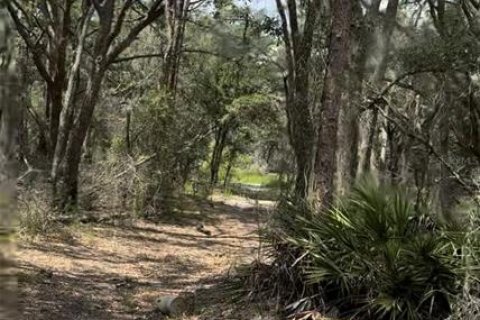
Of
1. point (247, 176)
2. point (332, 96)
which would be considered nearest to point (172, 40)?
point (332, 96)

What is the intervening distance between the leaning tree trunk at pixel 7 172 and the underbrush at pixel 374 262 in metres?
4.90

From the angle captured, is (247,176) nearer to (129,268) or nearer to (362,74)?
(362,74)

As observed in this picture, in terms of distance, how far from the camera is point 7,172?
60.0 inches

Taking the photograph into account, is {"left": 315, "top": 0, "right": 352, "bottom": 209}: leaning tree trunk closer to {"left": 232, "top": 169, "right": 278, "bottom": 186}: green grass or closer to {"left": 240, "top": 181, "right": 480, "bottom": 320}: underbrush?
{"left": 240, "top": 181, "right": 480, "bottom": 320}: underbrush

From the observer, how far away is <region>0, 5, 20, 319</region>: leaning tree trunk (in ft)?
4.63

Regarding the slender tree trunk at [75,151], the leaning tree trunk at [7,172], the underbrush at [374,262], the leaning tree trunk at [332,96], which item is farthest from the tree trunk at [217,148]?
the leaning tree trunk at [7,172]

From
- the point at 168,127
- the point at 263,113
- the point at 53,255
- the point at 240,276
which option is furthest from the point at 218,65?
the point at 240,276

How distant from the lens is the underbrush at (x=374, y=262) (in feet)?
19.8

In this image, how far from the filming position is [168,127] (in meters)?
16.6

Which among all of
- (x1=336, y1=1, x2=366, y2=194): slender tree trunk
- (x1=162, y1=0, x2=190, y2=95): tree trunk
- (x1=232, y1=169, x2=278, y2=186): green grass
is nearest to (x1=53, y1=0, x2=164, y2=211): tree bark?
(x1=162, y1=0, x2=190, y2=95): tree trunk

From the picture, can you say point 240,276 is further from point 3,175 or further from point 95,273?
point 3,175

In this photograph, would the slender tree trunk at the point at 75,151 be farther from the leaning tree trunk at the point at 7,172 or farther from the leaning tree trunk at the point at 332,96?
the leaning tree trunk at the point at 7,172

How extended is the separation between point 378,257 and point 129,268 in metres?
5.50

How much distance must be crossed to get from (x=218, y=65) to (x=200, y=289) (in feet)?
65.5
